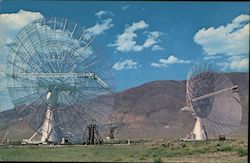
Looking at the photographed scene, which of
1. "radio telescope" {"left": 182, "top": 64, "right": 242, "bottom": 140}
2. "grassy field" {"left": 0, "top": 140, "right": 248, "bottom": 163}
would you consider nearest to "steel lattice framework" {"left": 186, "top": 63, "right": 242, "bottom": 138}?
"radio telescope" {"left": 182, "top": 64, "right": 242, "bottom": 140}

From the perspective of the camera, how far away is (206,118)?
6469 cm

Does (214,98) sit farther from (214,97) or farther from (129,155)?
(129,155)

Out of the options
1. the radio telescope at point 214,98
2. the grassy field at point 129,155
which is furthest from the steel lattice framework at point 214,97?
the grassy field at point 129,155

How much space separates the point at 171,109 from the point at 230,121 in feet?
299

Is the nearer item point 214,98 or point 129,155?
point 129,155

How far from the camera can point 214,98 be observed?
6119cm

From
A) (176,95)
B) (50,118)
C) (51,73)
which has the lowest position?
(50,118)

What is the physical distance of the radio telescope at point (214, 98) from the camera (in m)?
58.9

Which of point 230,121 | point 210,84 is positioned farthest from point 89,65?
point 230,121

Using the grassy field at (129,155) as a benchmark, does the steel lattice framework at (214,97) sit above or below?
above

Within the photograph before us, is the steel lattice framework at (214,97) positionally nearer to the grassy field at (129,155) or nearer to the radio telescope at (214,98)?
the radio telescope at (214,98)

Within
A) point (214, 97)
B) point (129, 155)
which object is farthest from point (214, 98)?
point (129, 155)

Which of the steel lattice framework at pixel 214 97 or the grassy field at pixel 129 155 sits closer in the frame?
the grassy field at pixel 129 155

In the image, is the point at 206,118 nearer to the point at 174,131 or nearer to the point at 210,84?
the point at 210,84
